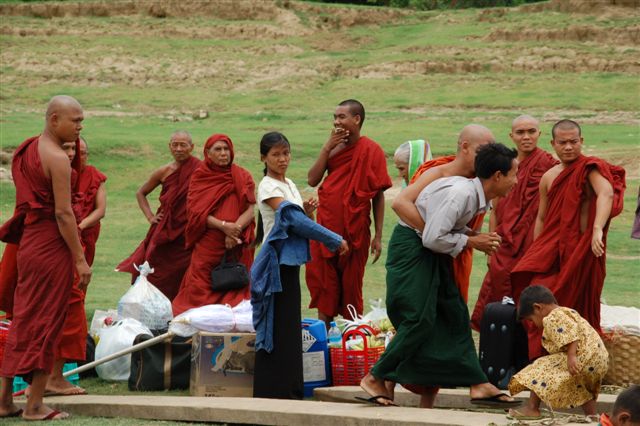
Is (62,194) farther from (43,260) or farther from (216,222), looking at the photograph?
(216,222)

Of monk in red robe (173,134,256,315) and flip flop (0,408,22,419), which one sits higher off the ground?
monk in red robe (173,134,256,315)

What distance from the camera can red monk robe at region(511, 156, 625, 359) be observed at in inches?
297

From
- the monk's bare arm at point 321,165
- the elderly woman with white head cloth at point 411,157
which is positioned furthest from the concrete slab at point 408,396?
the monk's bare arm at point 321,165

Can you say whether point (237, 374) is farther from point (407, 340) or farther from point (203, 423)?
point (407, 340)

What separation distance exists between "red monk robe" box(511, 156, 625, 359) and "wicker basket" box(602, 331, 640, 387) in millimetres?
158

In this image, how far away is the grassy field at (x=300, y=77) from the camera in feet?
75.9

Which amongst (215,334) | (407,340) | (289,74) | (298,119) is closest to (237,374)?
(215,334)

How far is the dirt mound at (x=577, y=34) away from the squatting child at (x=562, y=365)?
35.3 meters

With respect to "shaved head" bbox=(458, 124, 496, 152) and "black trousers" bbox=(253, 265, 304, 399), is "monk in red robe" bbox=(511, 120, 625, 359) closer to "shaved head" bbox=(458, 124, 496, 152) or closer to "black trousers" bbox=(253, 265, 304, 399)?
"shaved head" bbox=(458, 124, 496, 152)

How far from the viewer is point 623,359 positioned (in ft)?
25.0

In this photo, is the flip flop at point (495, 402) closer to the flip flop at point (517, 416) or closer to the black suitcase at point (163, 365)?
the flip flop at point (517, 416)

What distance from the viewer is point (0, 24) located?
1727 inches

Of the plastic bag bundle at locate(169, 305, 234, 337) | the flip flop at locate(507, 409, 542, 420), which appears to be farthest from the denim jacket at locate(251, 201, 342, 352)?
the flip flop at locate(507, 409, 542, 420)

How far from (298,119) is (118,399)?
22.3 metres
